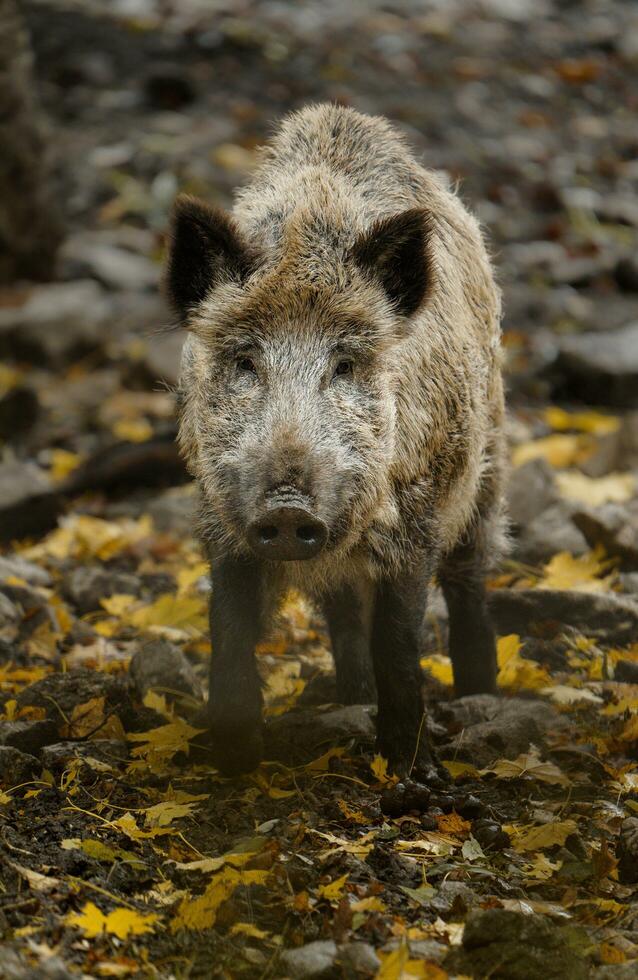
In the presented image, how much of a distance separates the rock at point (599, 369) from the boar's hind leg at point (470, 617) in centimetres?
475

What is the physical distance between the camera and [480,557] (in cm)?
621

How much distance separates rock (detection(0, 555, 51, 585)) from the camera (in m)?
7.20

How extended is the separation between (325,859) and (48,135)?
28.3ft

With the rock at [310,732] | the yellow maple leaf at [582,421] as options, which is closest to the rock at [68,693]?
the rock at [310,732]

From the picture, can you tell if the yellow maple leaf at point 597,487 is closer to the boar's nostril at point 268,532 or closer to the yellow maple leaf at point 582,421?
the yellow maple leaf at point 582,421

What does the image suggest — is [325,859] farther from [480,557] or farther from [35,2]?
[35,2]

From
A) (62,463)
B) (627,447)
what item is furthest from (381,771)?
(62,463)

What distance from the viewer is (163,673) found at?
5.65 metres

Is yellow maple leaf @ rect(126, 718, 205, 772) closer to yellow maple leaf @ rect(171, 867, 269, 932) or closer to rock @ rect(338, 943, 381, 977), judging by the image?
yellow maple leaf @ rect(171, 867, 269, 932)

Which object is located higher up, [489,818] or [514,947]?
[514,947]

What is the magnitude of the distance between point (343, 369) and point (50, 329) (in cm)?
658

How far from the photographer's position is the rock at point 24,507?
8.04 metres

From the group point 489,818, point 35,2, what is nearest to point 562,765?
point 489,818

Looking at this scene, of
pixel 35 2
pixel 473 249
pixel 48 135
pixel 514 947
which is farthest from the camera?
pixel 35 2
